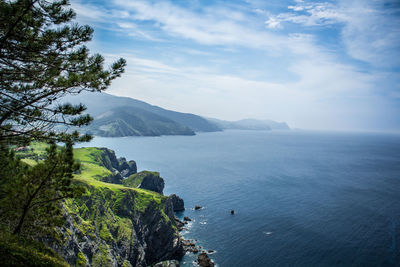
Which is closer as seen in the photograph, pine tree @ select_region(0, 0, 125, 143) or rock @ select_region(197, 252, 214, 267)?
pine tree @ select_region(0, 0, 125, 143)

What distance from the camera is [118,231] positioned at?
43156 millimetres

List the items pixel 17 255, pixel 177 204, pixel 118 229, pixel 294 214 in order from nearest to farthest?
pixel 17 255 → pixel 118 229 → pixel 294 214 → pixel 177 204

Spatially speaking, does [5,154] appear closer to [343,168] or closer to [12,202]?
[12,202]

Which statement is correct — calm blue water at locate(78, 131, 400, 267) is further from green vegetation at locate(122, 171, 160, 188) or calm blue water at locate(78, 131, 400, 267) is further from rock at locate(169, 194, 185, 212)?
green vegetation at locate(122, 171, 160, 188)

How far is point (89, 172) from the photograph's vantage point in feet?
247

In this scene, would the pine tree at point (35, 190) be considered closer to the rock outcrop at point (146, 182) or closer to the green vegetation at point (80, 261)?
the green vegetation at point (80, 261)

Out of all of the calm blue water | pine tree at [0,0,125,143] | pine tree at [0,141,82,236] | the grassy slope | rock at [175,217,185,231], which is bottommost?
rock at [175,217,185,231]

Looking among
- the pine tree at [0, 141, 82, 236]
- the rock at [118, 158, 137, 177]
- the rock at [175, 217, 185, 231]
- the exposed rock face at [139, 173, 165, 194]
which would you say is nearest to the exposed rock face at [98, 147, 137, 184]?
the rock at [118, 158, 137, 177]

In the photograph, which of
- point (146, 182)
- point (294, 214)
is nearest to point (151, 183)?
point (146, 182)

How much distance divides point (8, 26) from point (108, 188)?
143 feet

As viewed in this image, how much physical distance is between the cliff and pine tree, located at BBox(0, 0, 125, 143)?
15.4 meters

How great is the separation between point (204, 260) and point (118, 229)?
1887cm

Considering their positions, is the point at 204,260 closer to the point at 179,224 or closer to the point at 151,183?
the point at 179,224

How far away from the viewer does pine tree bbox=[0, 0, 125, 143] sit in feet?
43.0
